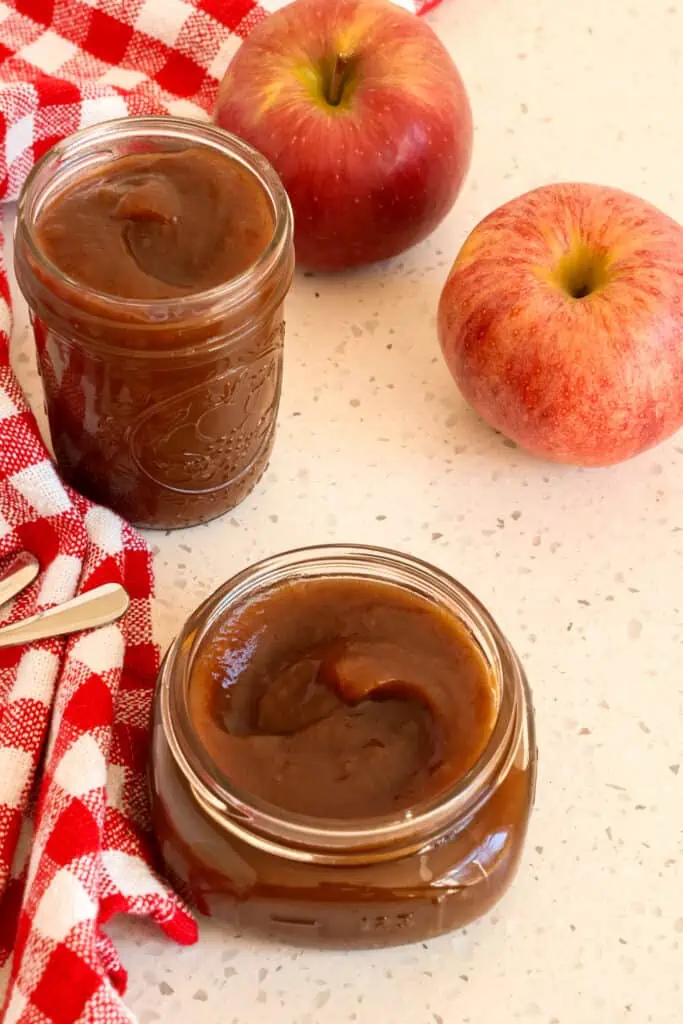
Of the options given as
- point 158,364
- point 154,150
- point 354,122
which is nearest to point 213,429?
point 158,364

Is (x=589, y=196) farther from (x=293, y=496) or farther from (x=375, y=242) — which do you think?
(x=293, y=496)

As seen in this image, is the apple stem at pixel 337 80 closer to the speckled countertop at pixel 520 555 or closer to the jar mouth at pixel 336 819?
the speckled countertop at pixel 520 555

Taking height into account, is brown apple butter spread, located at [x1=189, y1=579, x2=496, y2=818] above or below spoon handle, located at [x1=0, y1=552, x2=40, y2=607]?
above

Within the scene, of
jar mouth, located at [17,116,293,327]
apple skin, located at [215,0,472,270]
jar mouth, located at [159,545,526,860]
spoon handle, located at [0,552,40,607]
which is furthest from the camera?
apple skin, located at [215,0,472,270]

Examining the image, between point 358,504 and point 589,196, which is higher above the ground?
point 589,196

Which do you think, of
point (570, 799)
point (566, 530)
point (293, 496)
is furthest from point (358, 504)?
point (570, 799)

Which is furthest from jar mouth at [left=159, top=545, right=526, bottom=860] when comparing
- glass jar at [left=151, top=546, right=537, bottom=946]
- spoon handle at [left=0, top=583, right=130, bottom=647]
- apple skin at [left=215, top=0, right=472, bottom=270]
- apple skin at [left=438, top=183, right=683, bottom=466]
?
apple skin at [left=215, top=0, right=472, bottom=270]

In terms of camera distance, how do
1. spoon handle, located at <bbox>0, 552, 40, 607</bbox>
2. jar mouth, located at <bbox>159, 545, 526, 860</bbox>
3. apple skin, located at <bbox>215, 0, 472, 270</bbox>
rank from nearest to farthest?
jar mouth, located at <bbox>159, 545, 526, 860</bbox> → spoon handle, located at <bbox>0, 552, 40, 607</bbox> → apple skin, located at <bbox>215, 0, 472, 270</bbox>

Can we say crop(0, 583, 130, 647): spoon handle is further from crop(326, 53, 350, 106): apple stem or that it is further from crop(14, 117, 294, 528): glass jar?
crop(326, 53, 350, 106): apple stem

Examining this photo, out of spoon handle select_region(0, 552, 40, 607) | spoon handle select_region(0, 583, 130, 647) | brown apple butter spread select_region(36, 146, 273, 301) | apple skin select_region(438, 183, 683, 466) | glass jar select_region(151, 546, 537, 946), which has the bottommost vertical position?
spoon handle select_region(0, 552, 40, 607)
